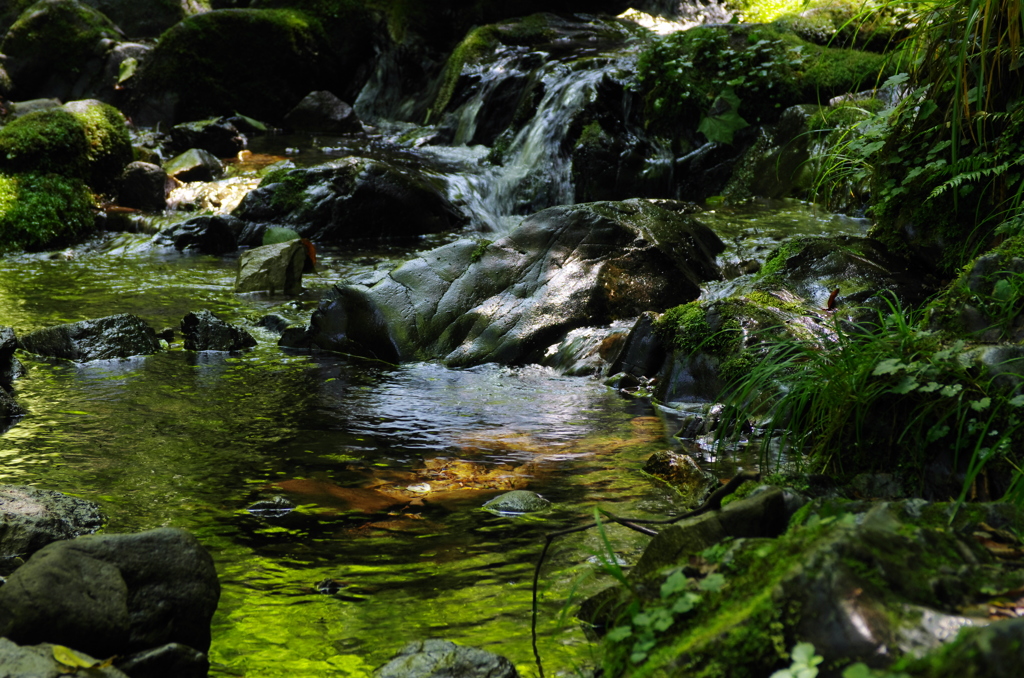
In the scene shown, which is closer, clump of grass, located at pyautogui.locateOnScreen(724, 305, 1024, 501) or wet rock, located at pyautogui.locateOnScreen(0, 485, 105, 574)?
clump of grass, located at pyautogui.locateOnScreen(724, 305, 1024, 501)

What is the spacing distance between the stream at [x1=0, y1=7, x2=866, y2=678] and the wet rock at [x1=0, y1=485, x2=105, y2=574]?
158 mm

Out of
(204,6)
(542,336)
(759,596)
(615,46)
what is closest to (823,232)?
(542,336)

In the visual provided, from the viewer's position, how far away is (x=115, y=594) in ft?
7.91

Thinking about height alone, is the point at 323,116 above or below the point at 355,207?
above

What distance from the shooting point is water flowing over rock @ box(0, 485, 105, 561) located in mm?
3074

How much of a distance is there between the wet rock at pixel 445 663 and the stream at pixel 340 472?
0.43ft

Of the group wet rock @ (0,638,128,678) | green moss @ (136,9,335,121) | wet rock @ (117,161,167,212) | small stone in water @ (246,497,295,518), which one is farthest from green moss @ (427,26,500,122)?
→ wet rock @ (0,638,128,678)

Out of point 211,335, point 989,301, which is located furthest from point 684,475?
point 211,335

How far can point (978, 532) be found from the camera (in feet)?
7.20

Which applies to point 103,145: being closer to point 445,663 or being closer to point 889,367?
point 445,663

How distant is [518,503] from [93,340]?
4.62 metres

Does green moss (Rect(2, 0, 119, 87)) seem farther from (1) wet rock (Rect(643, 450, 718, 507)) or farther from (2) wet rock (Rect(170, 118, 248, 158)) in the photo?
(1) wet rock (Rect(643, 450, 718, 507))

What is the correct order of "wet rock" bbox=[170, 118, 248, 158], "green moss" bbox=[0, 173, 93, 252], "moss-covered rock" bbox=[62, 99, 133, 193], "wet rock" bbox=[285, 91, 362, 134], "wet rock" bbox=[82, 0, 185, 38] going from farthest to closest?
"wet rock" bbox=[82, 0, 185, 38] < "wet rock" bbox=[285, 91, 362, 134] < "wet rock" bbox=[170, 118, 248, 158] < "moss-covered rock" bbox=[62, 99, 133, 193] < "green moss" bbox=[0, 173, 93, 252]

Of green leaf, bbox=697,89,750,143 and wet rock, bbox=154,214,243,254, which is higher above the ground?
green leaf, bbox=697,89,750,143
